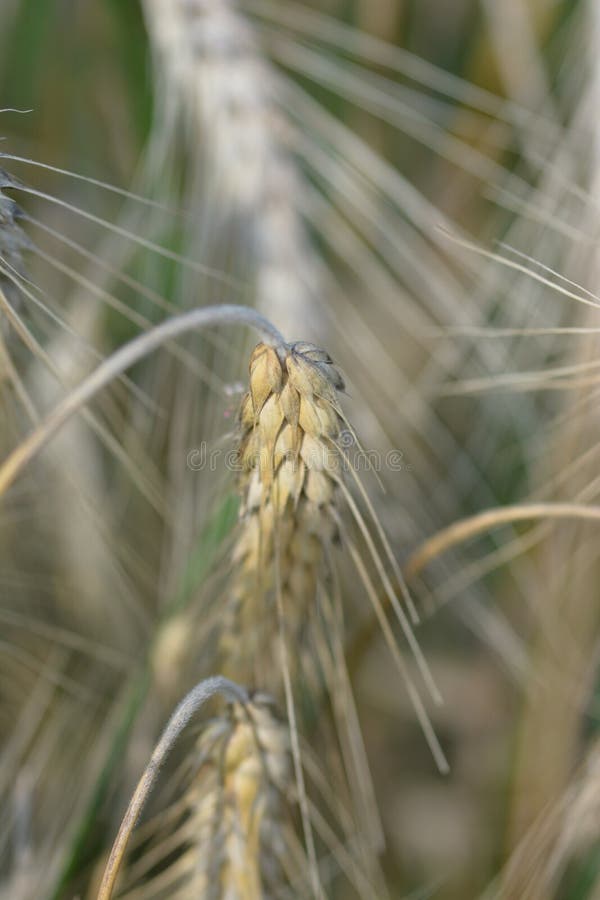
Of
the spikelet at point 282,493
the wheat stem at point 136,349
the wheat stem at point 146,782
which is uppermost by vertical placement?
the wheat stem at point 136,349

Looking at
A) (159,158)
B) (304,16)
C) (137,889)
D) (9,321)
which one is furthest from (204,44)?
(137,889)

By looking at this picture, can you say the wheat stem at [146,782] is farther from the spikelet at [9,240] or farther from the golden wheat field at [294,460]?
the spikelet at [9,240]

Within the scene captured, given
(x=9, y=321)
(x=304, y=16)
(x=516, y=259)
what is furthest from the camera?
(x=304, y=16)

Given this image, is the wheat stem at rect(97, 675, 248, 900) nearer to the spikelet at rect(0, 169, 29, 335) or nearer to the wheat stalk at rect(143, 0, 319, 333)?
the spikelet at rect(0, 169, 29, 335)

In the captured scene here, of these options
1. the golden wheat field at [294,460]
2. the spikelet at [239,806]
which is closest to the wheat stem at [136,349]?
the golden wheat field at [294,460]

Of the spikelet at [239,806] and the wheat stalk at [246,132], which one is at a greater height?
the wheat stalk at [246,132]

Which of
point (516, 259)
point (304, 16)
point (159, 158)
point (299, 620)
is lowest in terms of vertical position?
point (299, 620)

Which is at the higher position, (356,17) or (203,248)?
(356,17)

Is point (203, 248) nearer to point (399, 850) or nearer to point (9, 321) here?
point (9, 321)

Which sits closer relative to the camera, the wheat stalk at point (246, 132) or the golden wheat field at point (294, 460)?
the golden wheat field at point (294, 460)
